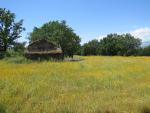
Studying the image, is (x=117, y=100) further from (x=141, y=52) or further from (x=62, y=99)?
(x=141, y=52)

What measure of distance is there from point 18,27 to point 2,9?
5055 mm

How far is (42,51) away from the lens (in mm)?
58281

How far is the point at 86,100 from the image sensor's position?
1295 centimetres

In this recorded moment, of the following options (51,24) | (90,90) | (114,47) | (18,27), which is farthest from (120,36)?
(90,90)

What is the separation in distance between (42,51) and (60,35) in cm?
1163

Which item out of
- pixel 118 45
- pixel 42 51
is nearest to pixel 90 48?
pixel 118 45

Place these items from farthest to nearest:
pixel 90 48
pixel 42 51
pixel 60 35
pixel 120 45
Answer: pixel 90 48, pixel 120 45, pixel 60 35, pixel 42 51

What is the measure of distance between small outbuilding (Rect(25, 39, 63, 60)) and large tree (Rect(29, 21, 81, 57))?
964 cm

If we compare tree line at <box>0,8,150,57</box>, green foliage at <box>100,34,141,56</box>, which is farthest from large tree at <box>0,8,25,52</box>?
green foliage at <box>100,34,141,56</box>

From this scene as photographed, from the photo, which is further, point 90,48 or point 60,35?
point 90,48

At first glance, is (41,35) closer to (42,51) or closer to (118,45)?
(42,51)

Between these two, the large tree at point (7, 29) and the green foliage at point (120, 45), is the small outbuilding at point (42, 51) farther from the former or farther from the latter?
the green foliage at point (120, 45)

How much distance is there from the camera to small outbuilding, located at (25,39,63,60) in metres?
57.8

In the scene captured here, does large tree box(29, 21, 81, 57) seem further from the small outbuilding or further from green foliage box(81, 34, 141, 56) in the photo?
green foliage box(81, 34, 141, 56)
